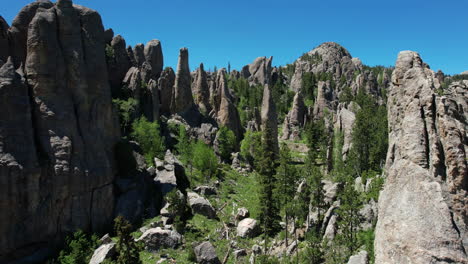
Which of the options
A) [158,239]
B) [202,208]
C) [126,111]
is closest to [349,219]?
[158,239]

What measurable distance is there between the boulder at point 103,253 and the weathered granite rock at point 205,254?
724cm

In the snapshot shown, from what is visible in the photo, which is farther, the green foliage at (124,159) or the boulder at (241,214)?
the boulder at (241,214)

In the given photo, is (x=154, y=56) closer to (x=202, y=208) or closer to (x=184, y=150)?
(x=184, y=150)

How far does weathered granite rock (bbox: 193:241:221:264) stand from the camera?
2931 cm

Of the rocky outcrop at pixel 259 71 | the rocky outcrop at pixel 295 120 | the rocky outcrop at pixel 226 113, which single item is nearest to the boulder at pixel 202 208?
the rocky outcrop at pixel 226 113

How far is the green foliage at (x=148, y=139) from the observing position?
5038 cm

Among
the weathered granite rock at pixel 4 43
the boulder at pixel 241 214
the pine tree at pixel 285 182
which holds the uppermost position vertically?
the weathered granite rock at pixel 4 43

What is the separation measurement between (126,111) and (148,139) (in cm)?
718

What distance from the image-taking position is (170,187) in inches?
1576

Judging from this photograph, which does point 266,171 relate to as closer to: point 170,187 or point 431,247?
point 170,187

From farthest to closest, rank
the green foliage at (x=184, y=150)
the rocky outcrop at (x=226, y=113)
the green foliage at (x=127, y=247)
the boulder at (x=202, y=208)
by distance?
the rocky outcrop at (x=226, y=113), the green foliage at (x=184, y=150), the boulder at (x=202, y=208), the green foliage at (x=127, y=247)

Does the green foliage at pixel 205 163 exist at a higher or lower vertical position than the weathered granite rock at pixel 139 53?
lower

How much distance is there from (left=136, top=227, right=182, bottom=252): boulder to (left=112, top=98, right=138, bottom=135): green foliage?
84.8ft

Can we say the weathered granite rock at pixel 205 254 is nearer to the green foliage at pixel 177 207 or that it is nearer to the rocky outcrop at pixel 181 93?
the green foliage at pixel 177 207
